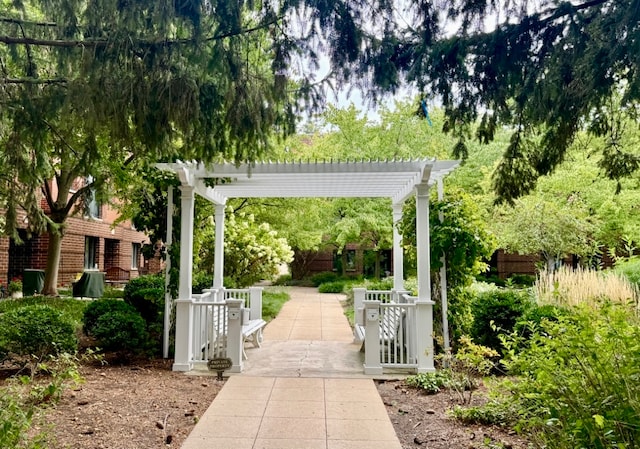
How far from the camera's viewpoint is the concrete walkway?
3.77 m

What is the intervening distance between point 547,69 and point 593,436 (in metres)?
2.21

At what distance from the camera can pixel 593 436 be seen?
2344 mm

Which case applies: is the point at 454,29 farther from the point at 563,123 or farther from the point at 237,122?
the point at 237,122

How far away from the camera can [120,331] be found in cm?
628

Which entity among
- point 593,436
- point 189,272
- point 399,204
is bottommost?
point 593,436

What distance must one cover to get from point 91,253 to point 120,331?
13917 mm

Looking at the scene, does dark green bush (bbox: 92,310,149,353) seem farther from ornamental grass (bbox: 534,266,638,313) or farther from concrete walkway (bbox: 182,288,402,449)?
ornamental grass (bbox: 534,266,638,313)

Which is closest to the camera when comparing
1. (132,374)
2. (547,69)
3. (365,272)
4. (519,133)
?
(547,69)

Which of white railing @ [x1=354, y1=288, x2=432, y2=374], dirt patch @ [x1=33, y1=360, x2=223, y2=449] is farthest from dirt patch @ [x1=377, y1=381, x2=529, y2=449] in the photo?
dirt patch @ [x1=33, y1=360, x2=223, y2=449]

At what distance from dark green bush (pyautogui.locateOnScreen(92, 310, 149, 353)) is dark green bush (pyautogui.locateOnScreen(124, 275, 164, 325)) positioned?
1.39 feet

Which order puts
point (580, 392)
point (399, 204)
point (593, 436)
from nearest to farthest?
point (593, 436), point (580, 392), point (399, 204)

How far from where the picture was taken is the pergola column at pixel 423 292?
6035mm

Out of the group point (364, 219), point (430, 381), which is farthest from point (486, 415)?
point (364, 219)

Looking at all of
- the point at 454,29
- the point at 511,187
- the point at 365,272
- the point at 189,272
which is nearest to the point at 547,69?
the point at 454,29
